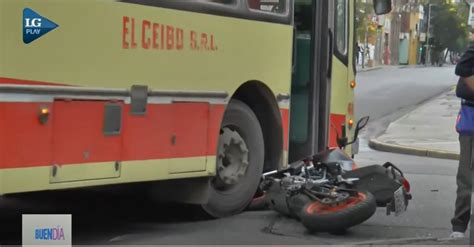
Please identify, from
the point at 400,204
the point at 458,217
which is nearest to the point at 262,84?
the point at 400,204

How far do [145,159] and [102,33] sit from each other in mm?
1103

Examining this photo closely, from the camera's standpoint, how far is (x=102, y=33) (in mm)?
5469

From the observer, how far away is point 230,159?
7.14 meters

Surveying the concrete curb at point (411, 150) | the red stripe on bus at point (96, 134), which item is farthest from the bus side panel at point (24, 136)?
the concrete curb at point (411, 150)

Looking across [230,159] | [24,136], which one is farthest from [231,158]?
[24,136]

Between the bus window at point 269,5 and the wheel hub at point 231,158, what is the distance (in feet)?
3.97

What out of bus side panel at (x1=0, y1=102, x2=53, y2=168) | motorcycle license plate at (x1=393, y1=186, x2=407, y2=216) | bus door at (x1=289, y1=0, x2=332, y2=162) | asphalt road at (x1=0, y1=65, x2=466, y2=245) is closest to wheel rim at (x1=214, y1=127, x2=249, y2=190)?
asphalt road at (x1=0, y1=65, x2=466, y2=245)

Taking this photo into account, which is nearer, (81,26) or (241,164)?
(81,26)

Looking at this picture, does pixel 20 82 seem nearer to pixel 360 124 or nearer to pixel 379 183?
pixel 379 183

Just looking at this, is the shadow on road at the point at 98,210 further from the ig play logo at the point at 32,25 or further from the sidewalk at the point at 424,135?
the sidewalk at the point at 424,135

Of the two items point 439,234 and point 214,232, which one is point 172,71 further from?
point 439,234

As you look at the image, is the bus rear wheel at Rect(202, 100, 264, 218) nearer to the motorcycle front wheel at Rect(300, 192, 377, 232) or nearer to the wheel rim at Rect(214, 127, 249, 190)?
the wheel rim at Rect(214, 127, 249, 190)

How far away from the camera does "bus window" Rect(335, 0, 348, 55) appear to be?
876cm

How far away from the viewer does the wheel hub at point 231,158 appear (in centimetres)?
695
